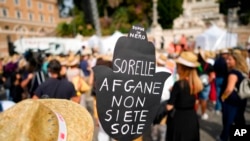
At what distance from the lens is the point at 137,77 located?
2025mm

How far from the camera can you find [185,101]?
311cm

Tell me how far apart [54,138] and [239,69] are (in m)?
3.28

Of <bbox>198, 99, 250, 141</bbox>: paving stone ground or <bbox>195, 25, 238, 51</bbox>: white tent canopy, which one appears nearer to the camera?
<bbox>198, 99, 250, 141</bbox>: paving stone ground

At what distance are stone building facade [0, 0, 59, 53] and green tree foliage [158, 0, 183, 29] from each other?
828 inches

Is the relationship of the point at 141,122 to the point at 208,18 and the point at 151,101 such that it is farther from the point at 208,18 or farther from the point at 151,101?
the point at 208,18

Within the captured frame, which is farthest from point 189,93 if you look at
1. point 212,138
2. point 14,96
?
point 14,96

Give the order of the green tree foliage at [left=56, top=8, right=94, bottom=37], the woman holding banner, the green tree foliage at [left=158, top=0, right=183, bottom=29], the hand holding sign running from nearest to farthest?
the hand holding sign
the woman holding banner
the green tree foliage at [left=56, top=8, right=94, bottom=37]
the green tree foliage at [left=158, top=0, right=183, bottom=29]

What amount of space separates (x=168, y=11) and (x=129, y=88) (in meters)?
42.8

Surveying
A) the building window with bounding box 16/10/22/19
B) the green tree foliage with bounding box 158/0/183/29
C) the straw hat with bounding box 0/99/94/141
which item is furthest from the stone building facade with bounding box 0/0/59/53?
the straw hat with bounding box 0/99/94/141

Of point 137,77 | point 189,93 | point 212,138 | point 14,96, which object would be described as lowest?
point 212,138

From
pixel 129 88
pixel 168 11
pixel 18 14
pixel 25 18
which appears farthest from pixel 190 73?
pixel 25 18

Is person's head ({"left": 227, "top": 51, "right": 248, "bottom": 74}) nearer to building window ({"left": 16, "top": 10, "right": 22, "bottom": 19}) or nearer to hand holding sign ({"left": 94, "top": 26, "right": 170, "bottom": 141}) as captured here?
hand holding sign ({"left": 94, "top": 26, "right": 170, "bottom": 141})

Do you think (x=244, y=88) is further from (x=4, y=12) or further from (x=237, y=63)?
(x=4, y=12)

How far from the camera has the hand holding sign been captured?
1.87 m
